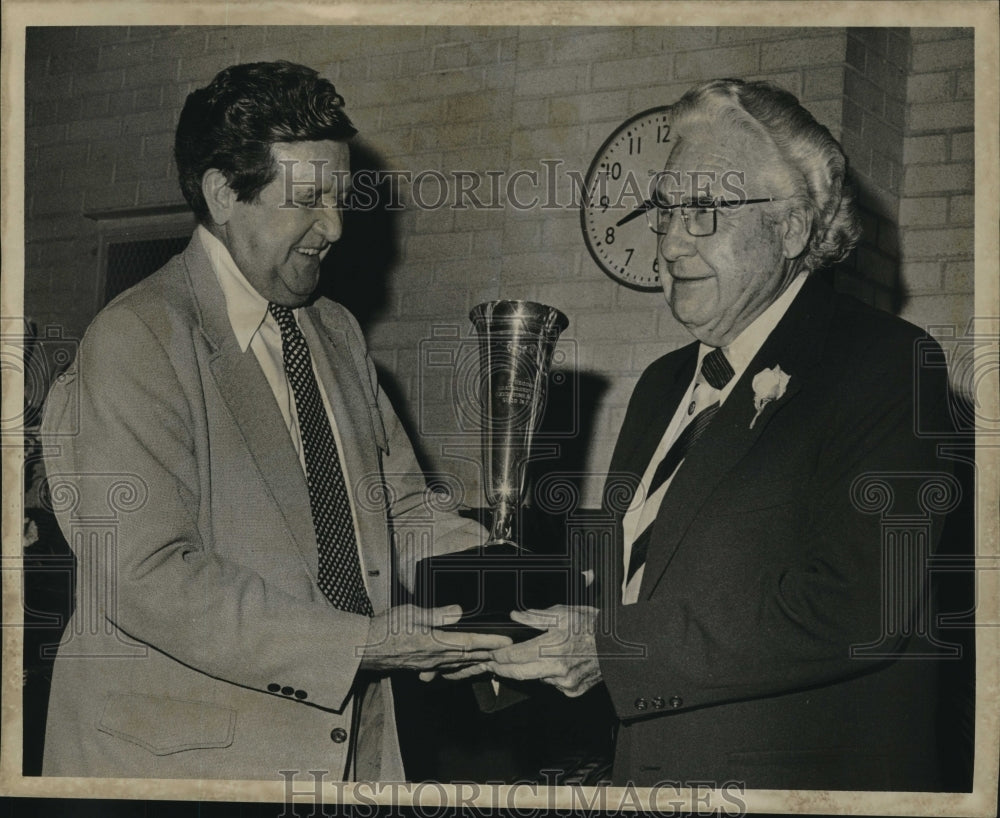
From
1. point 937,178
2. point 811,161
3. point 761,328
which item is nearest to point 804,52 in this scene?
point 811,161

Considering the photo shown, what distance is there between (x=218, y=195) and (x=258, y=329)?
321 mm

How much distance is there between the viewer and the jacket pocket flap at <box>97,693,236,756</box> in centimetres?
285

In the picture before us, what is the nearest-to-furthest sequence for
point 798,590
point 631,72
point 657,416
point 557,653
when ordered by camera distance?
1. point 798,590
2. point 557,653
3. point 657,416
4. point 631,72

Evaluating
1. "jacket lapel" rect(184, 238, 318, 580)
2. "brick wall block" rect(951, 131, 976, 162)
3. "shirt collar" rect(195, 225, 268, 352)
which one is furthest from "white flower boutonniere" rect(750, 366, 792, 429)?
"shirt collar" rect(195, 225, 268, 352)

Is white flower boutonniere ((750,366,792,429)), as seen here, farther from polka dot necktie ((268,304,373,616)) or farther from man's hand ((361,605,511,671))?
polka dot necktie ((268,304,373,616))

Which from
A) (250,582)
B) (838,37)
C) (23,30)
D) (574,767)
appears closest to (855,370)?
(838,37)

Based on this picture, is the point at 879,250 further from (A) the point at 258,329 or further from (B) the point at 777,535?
(A) the point at 258,329

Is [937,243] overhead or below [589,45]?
below

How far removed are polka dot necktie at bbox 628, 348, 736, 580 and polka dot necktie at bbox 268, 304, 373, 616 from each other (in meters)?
0.61

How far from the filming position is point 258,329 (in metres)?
2.92

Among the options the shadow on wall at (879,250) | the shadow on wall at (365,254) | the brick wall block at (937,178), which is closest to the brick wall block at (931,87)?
the brick wall block at (937,178)

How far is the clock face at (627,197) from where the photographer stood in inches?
120

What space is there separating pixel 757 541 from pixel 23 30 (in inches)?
83.4

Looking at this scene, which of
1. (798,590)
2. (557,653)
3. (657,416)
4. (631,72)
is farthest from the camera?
(631,72)
